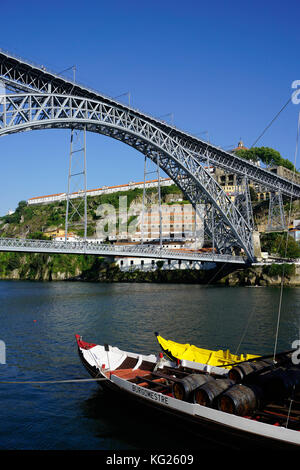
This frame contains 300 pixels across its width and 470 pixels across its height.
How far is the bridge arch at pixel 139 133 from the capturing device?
33.6 metres

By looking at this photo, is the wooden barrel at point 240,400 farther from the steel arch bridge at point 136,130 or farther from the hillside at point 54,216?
the hillside at point 54,216

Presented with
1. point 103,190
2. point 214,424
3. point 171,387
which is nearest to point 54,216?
point 103,190

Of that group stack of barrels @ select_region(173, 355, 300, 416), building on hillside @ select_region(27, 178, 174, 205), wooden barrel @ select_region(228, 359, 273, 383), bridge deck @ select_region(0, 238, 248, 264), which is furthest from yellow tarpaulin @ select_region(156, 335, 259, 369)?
building on hillside @ select_region(27, 178, 174, 205)

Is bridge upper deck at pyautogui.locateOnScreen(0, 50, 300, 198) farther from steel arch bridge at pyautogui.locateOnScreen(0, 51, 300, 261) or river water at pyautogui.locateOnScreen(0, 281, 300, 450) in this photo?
river water at pyautogui.locateOnScreen(0, 281, 300, 450)

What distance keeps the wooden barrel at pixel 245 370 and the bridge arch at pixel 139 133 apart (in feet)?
87.9

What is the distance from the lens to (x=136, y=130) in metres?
46.8

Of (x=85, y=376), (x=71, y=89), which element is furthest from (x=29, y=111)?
(x=85, y=376)

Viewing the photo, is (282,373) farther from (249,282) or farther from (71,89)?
(249,282)

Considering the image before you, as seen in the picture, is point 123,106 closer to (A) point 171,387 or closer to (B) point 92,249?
(B) point 92,249

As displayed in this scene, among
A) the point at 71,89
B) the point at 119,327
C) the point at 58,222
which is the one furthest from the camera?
the point at 58,222

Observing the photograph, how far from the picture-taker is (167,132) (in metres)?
52.4

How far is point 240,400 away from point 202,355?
17.0ft

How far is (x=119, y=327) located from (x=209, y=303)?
45.3ft

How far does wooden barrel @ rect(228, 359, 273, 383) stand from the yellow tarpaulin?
4.02 ft
